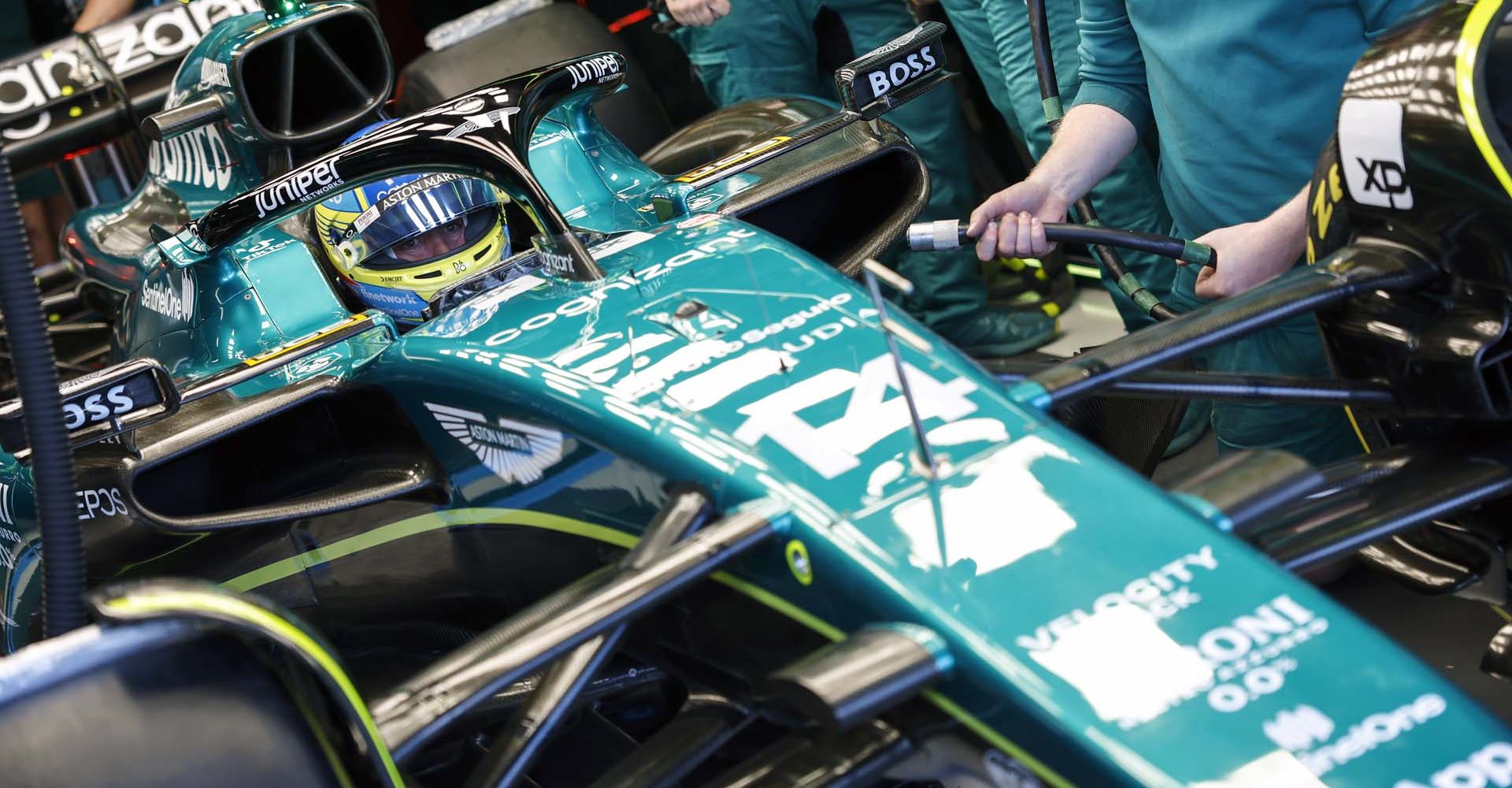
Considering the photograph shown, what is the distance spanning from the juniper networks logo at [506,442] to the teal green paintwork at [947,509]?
0.06 ft

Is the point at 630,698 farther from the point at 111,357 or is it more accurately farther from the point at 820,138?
the point at 111,357

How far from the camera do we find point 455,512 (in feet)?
7.22

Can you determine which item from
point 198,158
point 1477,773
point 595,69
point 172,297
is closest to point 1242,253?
point 1477,773

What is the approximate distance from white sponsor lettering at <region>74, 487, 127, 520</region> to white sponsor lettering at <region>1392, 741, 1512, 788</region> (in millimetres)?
1831

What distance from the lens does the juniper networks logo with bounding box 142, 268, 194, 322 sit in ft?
9.58

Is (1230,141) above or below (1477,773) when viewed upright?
above

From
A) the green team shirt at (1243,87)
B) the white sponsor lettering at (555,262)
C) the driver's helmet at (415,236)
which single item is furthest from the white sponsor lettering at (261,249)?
the green team shirt at (1243,87)

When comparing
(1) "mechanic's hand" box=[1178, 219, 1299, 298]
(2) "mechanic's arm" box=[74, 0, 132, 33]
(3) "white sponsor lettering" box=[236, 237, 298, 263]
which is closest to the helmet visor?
(3) "white sponsor lettering" box=[236, 237, 298, 263]

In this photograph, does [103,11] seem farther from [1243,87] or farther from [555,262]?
[1243,87]

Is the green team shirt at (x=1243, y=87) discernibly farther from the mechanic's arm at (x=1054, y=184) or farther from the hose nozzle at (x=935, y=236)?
the hose nozzle at (x=935, y=236)

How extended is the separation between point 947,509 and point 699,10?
2667 mm

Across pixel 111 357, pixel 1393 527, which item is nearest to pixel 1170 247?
pixel 1393 527

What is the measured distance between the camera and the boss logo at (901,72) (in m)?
2.68

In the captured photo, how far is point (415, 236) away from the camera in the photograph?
278 cm
